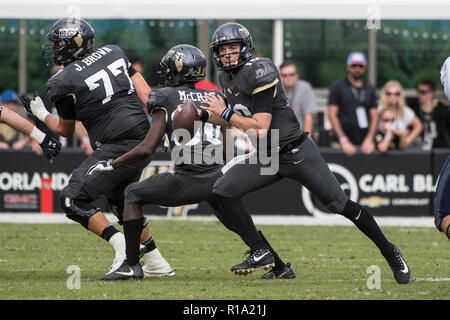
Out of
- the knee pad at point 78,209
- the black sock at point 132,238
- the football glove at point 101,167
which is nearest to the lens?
the football glove at point 101,167

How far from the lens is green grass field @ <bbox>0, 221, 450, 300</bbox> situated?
21.6 feet

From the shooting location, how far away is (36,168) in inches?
490

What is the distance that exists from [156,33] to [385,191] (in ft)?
14.6

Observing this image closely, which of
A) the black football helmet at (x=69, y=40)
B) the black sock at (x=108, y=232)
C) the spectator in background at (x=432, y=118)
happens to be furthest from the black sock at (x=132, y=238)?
the spectator in background at (x=432, y=118)

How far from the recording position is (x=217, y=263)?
8422 mm

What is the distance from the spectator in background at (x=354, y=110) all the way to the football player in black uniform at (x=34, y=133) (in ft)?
18.4

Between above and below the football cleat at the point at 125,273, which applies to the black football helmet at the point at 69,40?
above

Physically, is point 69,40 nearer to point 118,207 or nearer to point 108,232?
point 118,207

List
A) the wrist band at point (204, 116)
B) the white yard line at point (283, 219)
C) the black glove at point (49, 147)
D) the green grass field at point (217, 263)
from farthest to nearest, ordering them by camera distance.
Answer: the white yard line at point (283, 219) → the black glove at point (49, 147) → the wrist band at point (204, 116) → the green grass field at point (217, 263)

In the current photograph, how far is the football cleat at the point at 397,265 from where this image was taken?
7.03m

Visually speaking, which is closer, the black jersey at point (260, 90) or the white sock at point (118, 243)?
the black jersey at point (260, 90)

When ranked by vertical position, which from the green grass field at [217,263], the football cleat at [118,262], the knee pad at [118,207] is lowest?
the green grass field at [217,263]

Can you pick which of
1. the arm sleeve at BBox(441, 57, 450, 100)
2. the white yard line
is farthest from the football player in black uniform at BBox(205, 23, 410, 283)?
the white yard line

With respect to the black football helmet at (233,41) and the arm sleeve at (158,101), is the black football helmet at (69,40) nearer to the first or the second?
the arm sleeve at (158,101)
